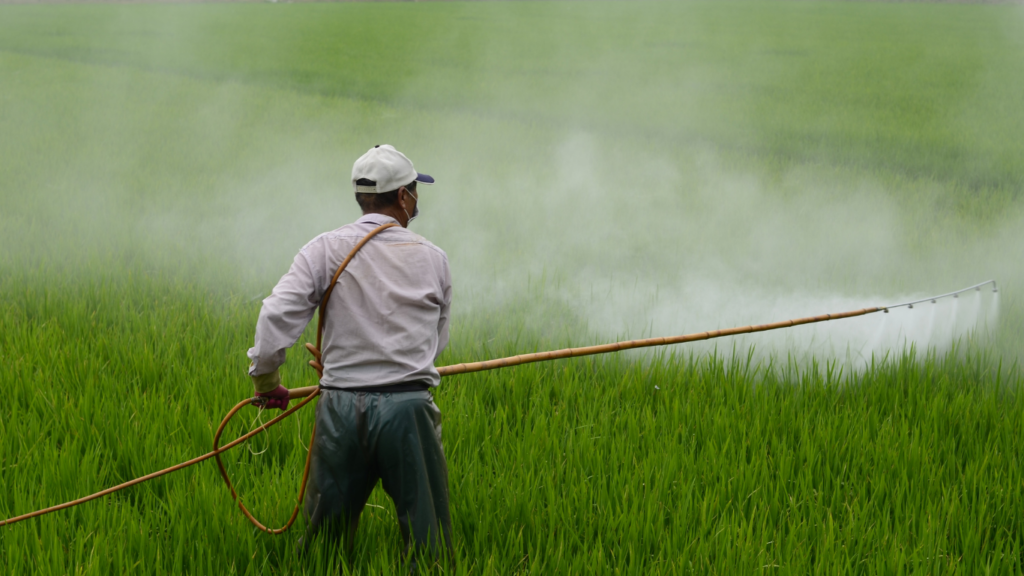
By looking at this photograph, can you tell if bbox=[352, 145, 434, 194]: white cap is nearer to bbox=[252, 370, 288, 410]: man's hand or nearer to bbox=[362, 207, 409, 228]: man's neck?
bbox=[362, 207, 409, 228]: man's neck

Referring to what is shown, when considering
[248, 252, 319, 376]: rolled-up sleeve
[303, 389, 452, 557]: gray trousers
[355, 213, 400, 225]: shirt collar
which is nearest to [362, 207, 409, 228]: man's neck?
[355, 213, 400, 225]: shirt collar

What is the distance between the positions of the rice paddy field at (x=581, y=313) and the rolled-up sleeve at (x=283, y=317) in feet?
1.83

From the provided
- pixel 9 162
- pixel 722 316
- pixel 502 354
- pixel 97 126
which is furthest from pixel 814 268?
pixel 97 126

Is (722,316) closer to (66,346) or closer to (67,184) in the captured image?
(66,346)

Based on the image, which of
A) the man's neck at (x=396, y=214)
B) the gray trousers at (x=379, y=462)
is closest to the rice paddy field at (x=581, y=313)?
the gray trousers at (x=379, y=462)

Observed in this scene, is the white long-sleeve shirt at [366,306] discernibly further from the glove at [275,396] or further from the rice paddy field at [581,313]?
the rice paddy field at [581,313]

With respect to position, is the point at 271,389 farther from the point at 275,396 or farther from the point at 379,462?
the point at 379,462

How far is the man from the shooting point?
6.10ft

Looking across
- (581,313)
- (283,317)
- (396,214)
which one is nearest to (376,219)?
(396,214)

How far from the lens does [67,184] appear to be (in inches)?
269

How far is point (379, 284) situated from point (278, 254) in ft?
11.9

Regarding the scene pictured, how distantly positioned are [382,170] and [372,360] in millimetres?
467

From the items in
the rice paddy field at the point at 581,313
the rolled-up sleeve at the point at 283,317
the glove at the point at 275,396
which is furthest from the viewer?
the rice paddy field at the point at 581,313

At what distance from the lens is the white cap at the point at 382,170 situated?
1.93 meters
